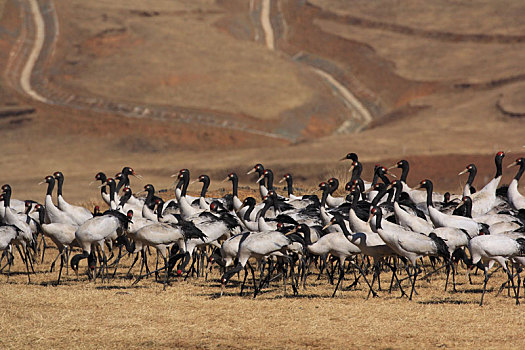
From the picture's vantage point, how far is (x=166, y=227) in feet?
51.9

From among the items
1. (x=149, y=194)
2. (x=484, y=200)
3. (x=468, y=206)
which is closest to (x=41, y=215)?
(x=149, y=194)

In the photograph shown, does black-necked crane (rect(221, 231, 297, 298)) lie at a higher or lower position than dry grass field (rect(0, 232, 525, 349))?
higher

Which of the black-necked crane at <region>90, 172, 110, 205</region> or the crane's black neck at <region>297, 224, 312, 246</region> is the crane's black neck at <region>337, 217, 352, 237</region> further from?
the black-necked crane at <region>90, 172, 110, 205</region>

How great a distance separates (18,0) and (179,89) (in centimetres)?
2708

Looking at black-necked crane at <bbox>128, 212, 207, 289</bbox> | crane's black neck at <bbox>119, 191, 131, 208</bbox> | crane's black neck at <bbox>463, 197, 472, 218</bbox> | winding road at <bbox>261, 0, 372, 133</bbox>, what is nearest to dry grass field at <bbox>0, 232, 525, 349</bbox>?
black-necked crane at <bbox>128, 212, 207, 289</bbox>

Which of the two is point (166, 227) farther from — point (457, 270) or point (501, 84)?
point (501, 84)

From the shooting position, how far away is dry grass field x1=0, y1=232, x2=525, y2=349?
35.6 feet

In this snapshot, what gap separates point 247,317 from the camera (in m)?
12.4

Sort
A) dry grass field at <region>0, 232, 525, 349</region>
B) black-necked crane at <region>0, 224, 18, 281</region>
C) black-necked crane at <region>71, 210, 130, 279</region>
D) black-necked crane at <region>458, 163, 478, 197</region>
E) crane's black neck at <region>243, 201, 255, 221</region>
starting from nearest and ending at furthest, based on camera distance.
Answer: dry grass field at <region>0, 232, 525, 349</region>
black-necked crane at <region>71, 210, 130, 279</region>
black-necked crane at <region>0, 224, 18, 281</region>
crane's black neck at <region>243, 201, 255, 221</region>
black-necked crane at <region>458, 163, 478, 197</region>

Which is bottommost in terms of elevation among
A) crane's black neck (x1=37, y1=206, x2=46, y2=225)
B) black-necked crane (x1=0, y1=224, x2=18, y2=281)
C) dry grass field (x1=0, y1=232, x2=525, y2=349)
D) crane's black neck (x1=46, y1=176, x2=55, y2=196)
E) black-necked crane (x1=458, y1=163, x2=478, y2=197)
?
dry grass field (x1=0, y1=232, x2=525, y2=349)

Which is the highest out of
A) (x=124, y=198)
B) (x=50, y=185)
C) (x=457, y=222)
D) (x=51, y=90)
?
(x=51, y=90)

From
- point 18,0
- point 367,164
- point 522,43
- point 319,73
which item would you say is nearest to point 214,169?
point 367,164

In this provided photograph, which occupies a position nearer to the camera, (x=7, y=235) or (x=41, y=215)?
(x=7, y=235)

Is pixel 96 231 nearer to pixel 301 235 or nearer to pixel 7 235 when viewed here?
pixel 7 235
